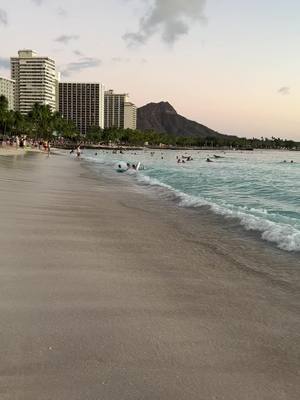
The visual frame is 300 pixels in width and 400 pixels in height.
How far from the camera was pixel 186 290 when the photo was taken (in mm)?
5504

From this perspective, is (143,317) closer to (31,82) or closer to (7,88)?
(7,88)

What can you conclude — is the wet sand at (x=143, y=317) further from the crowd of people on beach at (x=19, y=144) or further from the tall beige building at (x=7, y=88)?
the tall beige building at (x=7, y=88)

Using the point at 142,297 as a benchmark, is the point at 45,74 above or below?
above

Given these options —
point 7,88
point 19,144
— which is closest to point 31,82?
point 7,88

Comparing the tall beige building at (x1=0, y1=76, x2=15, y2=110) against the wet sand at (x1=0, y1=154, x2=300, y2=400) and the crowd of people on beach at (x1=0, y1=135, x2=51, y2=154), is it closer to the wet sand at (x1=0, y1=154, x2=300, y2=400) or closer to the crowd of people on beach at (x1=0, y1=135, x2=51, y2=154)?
the crowd of people on beach at (x1=0, y1=135, x2=51, y2=154)

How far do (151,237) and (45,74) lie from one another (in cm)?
19211

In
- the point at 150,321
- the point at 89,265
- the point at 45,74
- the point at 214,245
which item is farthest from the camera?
the point at 45,74

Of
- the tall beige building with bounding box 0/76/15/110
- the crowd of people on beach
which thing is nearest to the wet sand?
the crowd of people on beach

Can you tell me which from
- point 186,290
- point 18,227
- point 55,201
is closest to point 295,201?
point 55,201

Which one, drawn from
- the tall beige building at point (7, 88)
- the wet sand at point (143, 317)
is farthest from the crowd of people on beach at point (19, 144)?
the tall beige building at point (7, 88)

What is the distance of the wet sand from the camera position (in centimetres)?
→ 321

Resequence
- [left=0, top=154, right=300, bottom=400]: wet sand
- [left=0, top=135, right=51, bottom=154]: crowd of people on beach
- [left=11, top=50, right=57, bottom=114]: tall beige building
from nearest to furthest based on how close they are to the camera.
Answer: [left=0, top=154, right=300, bottom=400]: wet sand < [left=0, top=135, right=51, bottom=154]: crowd of people on beach < [left=11, top=50, right=57, bottom=114]: tall beige building

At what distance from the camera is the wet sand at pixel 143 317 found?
10.5 feet

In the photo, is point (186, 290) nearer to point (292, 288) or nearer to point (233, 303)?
point (233, 303)
